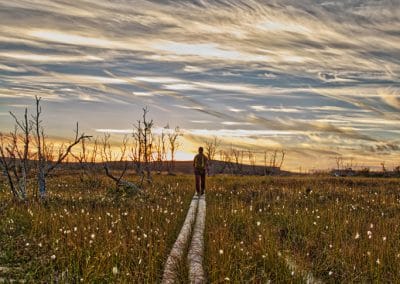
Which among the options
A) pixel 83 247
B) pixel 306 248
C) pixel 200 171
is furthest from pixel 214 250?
pixel 200 171

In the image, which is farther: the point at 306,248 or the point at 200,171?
the point at 200,171

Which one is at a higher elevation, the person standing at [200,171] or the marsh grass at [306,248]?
the person standing at [200,171]

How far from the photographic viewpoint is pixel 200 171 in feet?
70.3

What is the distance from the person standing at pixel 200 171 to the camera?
21.2m

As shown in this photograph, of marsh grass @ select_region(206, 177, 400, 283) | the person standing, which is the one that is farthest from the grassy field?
the person standing

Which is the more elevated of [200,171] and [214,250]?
[200,171]

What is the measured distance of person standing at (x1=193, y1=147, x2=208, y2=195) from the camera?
2124 cm

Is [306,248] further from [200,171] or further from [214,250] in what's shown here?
[200,171]

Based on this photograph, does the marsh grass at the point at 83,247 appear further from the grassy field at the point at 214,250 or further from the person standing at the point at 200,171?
the person standing at the point at 200,171

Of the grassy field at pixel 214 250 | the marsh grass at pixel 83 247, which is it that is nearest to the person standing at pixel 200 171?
the marsh grass at pixel 83 247

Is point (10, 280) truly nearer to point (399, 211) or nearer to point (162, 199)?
point (162, 199)

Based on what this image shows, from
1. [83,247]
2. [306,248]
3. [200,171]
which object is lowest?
[306,248]

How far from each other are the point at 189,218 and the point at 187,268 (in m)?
5.71

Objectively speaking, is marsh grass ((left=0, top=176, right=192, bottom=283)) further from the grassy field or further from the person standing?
the person standing
